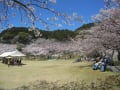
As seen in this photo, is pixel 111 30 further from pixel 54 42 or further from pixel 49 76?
pixel 54 42

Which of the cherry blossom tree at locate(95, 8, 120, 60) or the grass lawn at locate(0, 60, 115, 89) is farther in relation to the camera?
the cherry blossom tree at locate(95, 8, 120, 60)

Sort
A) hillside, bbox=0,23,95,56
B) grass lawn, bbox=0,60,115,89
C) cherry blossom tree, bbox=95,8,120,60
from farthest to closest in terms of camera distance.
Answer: hillside, bbox=0,23,95,56 < cherry blossom tree, bbox=95,8,120,60 < grass lawn, bbox=0,60,115,89

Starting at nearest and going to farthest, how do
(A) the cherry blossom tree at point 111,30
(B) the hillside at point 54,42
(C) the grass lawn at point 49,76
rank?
1. (C) the grass lawn at point 49,76
2. (A) the cherry blossom tree at point 111,30
3. (B) the hillside at point 54,42

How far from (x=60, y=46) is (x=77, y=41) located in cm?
2730

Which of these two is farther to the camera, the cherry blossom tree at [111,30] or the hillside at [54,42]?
the hillside at [54,42]

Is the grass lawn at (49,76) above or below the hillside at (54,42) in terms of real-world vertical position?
below

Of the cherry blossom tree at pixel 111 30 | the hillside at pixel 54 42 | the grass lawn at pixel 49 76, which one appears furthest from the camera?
the hillside at pixel 54 42

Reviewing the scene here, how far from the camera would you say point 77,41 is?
25.8 meters

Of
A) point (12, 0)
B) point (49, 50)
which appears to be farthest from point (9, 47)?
point (12, 0)

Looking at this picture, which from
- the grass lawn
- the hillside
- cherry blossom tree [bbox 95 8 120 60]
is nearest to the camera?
the grass lawn

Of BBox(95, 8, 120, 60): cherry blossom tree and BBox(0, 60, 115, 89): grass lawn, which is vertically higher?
BBox(95, 8, 120, 60): cherry blossom tree

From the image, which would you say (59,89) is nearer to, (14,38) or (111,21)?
(111,21)

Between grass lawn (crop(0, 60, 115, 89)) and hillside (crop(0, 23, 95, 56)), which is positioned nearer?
grass lawn (crop(0, 60, 115, 89))

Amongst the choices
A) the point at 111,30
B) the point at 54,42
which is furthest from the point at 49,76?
the point at 54,42
